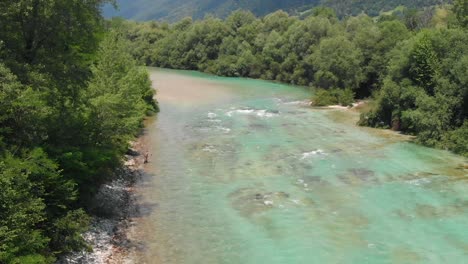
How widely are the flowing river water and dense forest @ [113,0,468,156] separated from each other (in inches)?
144

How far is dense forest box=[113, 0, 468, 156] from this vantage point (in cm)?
4638

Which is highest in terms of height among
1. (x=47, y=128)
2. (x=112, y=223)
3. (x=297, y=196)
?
(x=47, y=128)

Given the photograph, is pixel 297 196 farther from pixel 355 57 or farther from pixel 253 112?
pixel 355 57

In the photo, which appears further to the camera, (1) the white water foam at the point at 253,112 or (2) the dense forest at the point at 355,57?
(1) the white water foam at the point at 253,112

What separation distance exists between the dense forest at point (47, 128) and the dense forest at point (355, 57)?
31.2 m

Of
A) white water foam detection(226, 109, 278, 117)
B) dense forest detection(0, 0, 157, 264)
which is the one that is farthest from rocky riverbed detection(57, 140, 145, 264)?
white water foam detection(226, 109, 278, 117)

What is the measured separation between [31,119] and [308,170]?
69.6 ft

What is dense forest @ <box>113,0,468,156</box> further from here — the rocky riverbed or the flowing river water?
the rocky riverbed

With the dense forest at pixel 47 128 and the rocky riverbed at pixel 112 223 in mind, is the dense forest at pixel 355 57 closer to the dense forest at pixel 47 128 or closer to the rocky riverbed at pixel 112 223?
the rocky riverbed at pixel 112 223

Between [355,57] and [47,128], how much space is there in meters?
63.8

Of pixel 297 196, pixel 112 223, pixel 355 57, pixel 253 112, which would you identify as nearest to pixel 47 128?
pixel 112 223

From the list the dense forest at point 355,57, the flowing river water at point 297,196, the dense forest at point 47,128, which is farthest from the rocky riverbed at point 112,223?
the dense forest at point 355,57

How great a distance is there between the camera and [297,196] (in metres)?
30.6

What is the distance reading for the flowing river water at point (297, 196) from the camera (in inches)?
926
